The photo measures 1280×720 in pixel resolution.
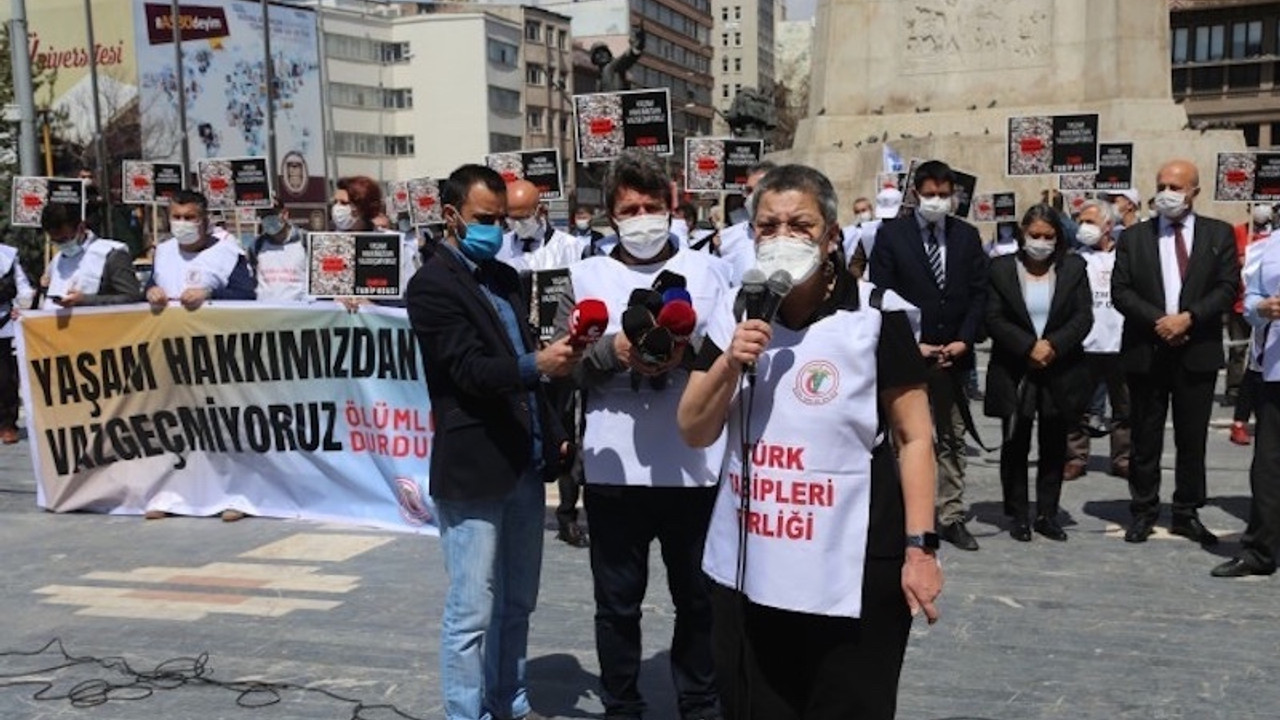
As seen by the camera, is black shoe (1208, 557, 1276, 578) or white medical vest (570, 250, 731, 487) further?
black shoe (1208, 557, 1276, 578)

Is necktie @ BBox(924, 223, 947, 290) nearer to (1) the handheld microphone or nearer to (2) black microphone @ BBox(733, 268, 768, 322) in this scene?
(1) the handheld microphone

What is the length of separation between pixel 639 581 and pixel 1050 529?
14.3 feet

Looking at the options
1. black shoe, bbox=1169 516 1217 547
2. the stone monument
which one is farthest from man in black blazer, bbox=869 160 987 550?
the stone monument

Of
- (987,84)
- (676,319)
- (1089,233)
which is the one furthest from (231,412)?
(987,84)

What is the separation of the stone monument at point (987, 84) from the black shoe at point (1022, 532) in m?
13.1

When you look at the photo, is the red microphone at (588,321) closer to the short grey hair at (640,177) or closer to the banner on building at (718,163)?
the short grey hair at (640,177)

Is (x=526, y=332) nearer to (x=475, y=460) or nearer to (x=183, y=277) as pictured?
(x=475, y=460)

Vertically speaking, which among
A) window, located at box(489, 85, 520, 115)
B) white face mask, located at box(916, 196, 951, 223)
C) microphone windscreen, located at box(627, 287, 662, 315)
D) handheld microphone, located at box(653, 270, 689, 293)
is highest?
window, located at box(489, 85, 520, 115)

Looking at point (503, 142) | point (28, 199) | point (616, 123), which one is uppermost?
point (503, 142)

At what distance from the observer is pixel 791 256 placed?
10.9 feet

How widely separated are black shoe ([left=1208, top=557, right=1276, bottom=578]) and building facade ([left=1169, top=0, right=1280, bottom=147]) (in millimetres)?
68437

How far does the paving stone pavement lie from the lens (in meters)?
5.52

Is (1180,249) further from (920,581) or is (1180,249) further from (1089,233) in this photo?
(920,581)

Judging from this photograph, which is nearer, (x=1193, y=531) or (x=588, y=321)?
(x=588, y=321)
